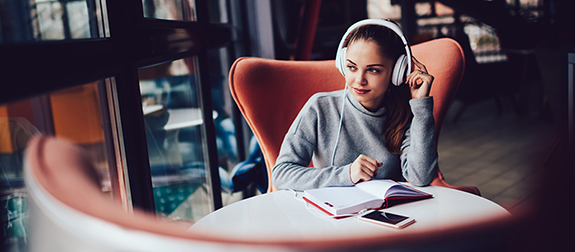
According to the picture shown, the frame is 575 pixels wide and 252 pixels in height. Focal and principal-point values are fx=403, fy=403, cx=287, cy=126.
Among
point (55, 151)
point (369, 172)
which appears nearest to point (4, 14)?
point (55, 151)

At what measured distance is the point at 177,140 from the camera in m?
1.95

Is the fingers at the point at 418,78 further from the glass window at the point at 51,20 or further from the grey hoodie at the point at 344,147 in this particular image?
the glass window at the point at 51,20

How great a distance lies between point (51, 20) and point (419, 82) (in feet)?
2.97

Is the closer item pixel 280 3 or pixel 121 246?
pixel 121 246

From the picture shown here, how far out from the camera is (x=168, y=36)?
1346mm

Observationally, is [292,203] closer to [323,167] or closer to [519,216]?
[323,167]

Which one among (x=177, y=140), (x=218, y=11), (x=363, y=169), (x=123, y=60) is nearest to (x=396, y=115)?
(x=363, y=169)

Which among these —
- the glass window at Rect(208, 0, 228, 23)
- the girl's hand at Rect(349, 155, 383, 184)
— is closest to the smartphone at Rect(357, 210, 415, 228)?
the girl's hand at Rect(349, 155, 383, 184)

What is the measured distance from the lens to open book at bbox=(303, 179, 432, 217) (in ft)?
3.06

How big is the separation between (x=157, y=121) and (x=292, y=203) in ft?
2.84

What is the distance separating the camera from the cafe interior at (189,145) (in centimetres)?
19

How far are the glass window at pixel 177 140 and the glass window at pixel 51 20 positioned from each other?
46 cm

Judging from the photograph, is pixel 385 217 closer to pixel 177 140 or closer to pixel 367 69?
pixel 367 69

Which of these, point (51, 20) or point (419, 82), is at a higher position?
point (51, 20)
